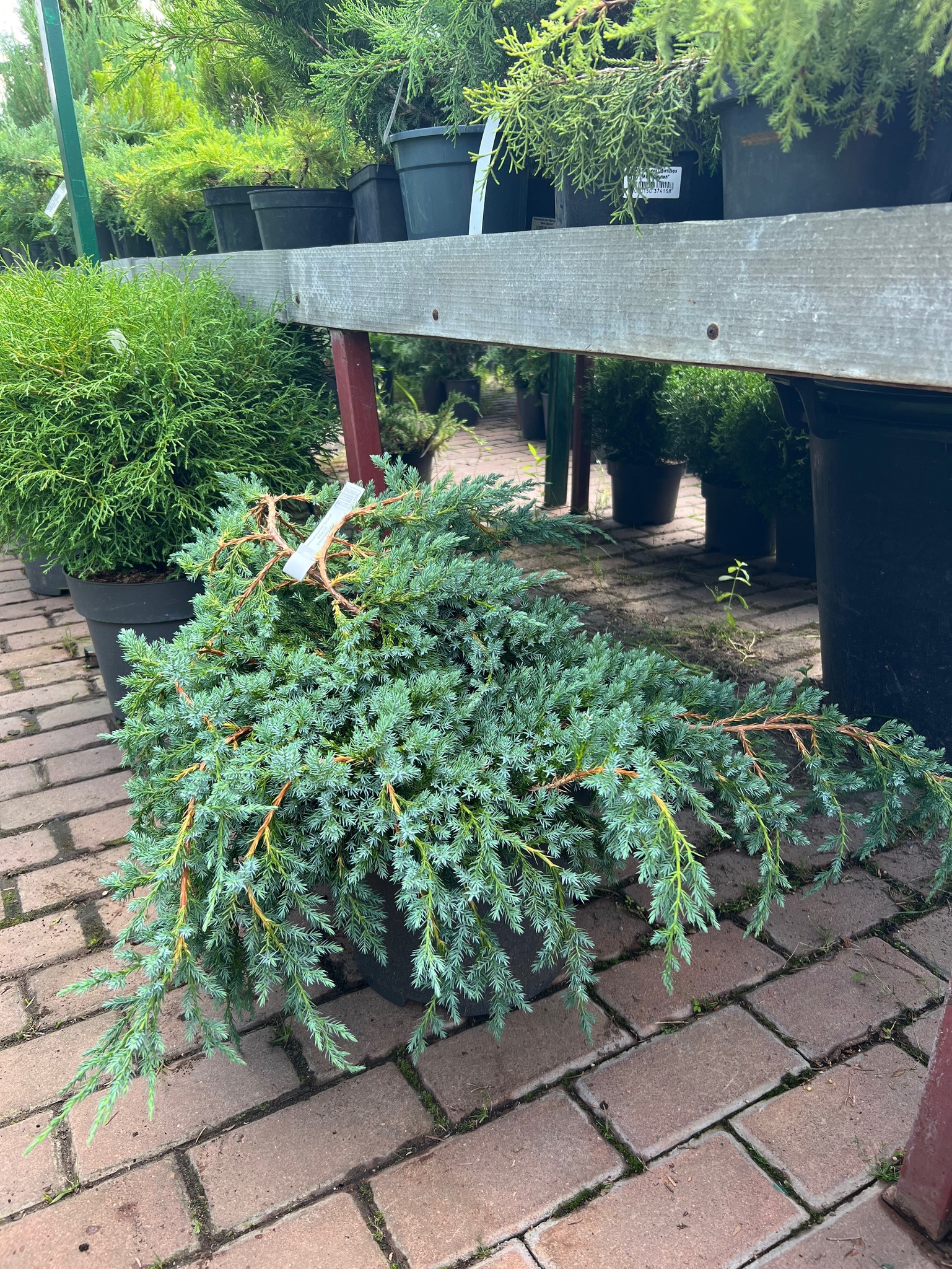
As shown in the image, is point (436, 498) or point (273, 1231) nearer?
point (273, 1231)

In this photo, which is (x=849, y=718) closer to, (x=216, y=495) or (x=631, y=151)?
(x=631, y=151)

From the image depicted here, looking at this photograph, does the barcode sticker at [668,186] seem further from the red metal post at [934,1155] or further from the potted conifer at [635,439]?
the potted conifer at [635,439]

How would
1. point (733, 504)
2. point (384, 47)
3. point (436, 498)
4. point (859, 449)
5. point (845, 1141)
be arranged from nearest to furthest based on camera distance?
point (845, 1141) < point (436, 498) < point (859, 449) < point (384, 47) < point (733, 504)

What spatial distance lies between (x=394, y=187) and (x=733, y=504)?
6.43 feet

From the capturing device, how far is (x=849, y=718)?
2.14m

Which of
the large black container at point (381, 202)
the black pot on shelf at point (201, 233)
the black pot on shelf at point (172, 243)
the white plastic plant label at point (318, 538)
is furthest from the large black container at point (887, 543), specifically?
the black pot on shelf at point (172, 243)

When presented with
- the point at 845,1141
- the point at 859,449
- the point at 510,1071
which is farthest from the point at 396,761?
the point at 859,449

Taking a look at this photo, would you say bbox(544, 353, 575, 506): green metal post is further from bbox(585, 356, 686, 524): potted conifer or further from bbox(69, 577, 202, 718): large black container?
bbox(69, 577, 202, 718): large black container

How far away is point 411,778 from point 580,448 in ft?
10.8

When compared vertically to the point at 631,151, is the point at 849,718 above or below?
below

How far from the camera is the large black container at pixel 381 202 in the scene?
2484 millimetres

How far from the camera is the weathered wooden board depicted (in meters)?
0.87

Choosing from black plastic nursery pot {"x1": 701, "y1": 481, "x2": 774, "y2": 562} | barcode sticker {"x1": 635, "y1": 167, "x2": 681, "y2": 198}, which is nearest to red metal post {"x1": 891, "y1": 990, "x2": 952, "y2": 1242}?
barcode sticker {"x1": 635, "y1": 167, "x2": 681, "y2": 198}

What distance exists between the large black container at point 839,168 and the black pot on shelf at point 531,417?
5.07m
